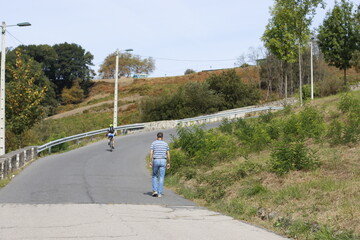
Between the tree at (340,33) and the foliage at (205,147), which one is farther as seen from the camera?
the tree at (340,33)

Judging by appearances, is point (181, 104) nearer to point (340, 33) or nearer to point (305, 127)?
point (340, 33)

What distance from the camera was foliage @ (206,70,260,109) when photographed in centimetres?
6169

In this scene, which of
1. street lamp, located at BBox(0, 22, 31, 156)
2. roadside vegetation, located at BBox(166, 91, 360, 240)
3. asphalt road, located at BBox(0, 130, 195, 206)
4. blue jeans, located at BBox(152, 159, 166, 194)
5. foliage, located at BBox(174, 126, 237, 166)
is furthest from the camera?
street lamp, located at BBox(0, 22, 31, 156)

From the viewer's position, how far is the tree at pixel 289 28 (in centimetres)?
3644

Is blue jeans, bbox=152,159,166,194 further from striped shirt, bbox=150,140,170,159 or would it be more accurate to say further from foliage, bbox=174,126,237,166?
foliage, bbox=174,126,237,166

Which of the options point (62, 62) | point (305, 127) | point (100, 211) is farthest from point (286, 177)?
point (62, 62)

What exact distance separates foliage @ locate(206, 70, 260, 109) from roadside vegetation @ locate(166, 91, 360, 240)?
131ft

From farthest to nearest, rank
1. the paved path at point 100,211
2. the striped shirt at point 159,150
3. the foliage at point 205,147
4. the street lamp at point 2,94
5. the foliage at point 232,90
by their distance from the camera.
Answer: the foliage at point 232,90 < the street lamp at point 2,94 < the foliage at point 205,147 < the striped shirt at point 159,150 < the paved path at point 100,211

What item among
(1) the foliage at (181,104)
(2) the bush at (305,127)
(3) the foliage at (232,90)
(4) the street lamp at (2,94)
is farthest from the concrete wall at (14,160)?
(3) the foliage at (232,90)

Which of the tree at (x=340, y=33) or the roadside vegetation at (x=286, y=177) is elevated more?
the tree at (x=340, y=33)

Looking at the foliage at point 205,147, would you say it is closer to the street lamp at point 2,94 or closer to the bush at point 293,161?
the bush at point 293,161

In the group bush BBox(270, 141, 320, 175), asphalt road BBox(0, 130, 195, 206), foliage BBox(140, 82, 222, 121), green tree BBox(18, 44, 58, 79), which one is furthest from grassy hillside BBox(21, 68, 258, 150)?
bush BBox(270, 141, 320, 175)

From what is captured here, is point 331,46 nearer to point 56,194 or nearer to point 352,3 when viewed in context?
point 352,3

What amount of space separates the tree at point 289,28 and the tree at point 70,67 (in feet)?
252
